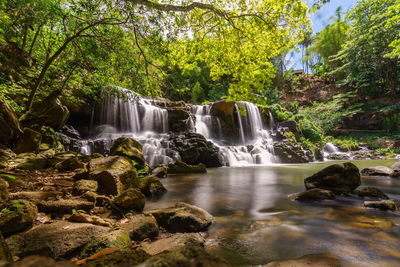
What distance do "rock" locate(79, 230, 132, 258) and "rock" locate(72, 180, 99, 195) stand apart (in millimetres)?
1696

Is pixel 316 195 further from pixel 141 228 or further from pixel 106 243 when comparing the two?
pixel 106 243

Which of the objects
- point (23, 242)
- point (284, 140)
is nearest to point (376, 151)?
point (284, 140)

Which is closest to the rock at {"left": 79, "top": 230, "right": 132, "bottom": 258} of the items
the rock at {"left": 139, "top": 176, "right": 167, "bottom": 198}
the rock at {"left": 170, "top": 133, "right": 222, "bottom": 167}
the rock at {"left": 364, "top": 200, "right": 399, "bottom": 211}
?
the rock at {"left": 139, "top": 176, "right": 167, "bottom": 198}

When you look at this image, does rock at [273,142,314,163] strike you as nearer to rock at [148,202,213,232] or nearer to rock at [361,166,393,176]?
rock at [361,166,393,176]

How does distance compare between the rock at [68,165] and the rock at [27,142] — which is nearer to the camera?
the rock at [68,165]

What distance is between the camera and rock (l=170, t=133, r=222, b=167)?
36.2 ft

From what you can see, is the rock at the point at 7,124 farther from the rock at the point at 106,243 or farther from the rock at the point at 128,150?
the rock at the point at 106,243

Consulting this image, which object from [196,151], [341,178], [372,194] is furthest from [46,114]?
[372,194]

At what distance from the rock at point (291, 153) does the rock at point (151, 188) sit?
11238 mm

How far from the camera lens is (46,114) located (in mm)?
7844

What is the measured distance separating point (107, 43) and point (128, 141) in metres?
4.03

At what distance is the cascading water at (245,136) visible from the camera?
42.8 ft

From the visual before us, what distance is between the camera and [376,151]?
16969 millimetres

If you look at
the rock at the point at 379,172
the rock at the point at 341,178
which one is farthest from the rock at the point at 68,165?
the rock at the point at 379,172
